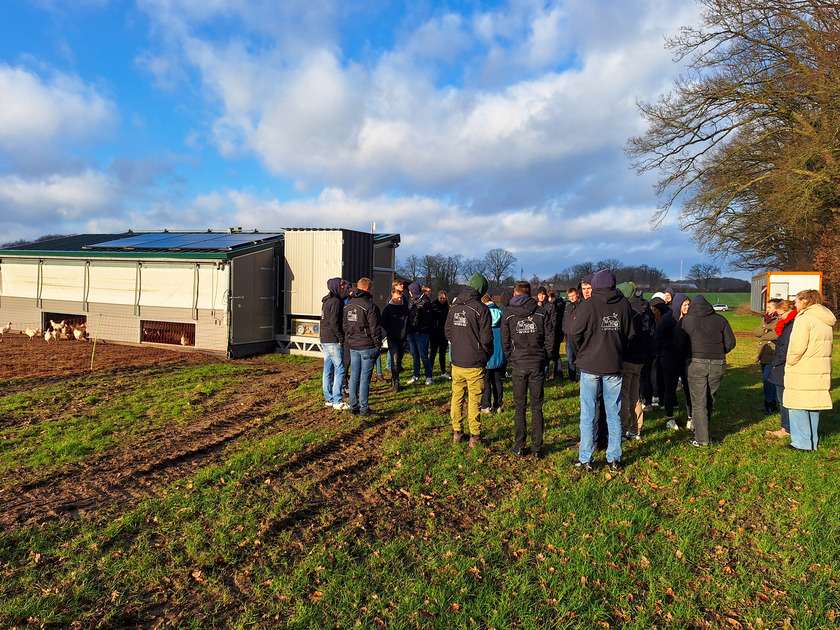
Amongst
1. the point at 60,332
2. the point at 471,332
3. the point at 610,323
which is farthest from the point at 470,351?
the point at 60,332

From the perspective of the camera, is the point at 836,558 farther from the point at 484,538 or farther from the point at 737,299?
the point at 737,299

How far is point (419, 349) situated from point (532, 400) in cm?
444

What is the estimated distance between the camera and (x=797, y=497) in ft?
16.1

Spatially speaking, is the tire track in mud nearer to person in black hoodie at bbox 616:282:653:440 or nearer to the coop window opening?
person in black hoodie at bbox 616:282:653:440

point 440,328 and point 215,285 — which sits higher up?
point 215,285

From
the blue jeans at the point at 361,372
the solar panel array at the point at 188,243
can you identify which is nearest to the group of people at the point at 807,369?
the blue jeans at the point at 361,372

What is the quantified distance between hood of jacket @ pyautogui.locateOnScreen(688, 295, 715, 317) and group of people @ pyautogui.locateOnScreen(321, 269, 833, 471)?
12mm

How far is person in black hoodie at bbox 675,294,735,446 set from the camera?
6.30 metres

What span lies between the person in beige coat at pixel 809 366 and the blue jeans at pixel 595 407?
2.47 metres

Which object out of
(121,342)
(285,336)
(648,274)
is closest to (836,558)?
(285,336)

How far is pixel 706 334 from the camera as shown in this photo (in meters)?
6.32

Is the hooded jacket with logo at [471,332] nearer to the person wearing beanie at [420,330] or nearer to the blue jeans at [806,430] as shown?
the person wearing beanie at [420,330]

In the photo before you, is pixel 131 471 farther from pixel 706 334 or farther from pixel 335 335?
pixel 706 334

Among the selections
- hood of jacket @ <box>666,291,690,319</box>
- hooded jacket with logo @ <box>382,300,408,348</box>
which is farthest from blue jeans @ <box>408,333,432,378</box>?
hood of jacket @ <box>666,291,690,319</box>
